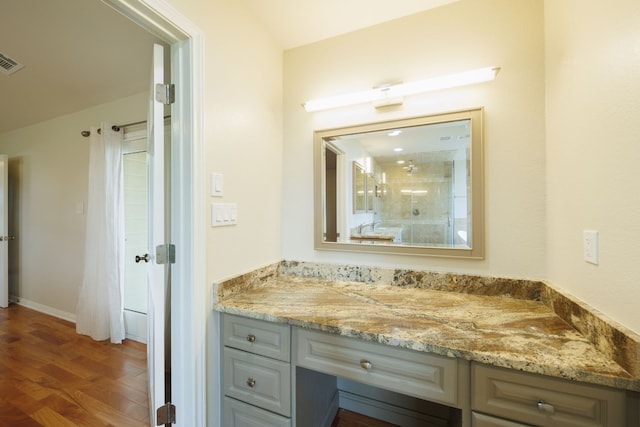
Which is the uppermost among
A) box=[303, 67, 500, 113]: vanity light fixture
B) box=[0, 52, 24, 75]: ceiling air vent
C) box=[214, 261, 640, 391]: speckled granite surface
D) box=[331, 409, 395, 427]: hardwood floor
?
box=[0, 52, 24, 75]: ceiling air vent

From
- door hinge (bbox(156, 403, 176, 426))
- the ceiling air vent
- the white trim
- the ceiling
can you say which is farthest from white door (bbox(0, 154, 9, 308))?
door hinge (bbox(156, 403, 176, 426))

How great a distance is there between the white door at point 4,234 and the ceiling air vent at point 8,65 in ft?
4.94

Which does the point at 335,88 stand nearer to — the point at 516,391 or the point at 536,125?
the point at 536,125

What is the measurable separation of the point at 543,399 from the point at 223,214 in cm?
135

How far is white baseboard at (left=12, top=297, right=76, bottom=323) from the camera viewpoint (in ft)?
9.19

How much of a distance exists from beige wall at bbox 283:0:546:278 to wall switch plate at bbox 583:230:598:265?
33 cm

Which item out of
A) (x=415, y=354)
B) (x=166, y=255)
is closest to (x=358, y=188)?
(x=415, y=354)

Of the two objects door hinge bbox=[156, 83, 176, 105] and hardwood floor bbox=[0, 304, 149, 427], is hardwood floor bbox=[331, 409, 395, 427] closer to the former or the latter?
hardwood floor bbox=[0, 304, 149, 427]

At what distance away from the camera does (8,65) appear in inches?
81.0

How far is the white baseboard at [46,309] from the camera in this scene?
2.80 metres

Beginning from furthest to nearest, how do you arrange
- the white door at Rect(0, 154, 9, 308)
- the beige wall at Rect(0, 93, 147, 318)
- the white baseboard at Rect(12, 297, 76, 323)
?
the white door at Rect(0, 154, 9, 308)
the white baseboard at Rect(12, 297, 76, 323)
the beige wall at Rect(0, 93, 147, 318)

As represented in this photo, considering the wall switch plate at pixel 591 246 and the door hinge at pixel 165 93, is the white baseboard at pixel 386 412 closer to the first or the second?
the wall switch plate at pixel 591 246

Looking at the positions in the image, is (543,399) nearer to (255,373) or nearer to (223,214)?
(255,373)

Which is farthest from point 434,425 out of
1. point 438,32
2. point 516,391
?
point 438,32
